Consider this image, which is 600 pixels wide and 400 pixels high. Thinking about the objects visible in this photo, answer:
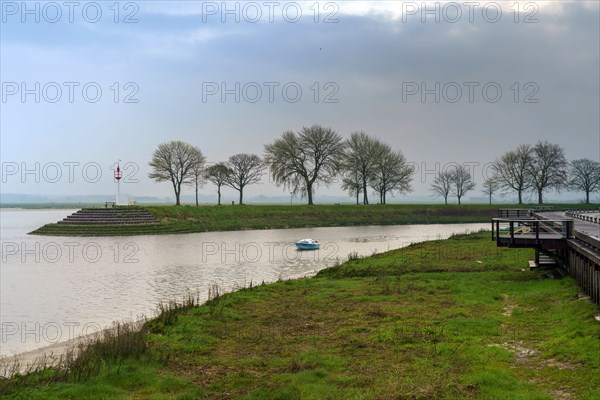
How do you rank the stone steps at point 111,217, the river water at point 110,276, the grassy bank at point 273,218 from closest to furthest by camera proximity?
the river water at point 110,276, the grassy bank at point 273,218, the stone steps at point 111,217

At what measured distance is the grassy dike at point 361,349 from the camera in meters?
9.72

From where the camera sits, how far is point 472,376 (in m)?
9.95

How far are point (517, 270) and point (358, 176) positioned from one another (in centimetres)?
8339

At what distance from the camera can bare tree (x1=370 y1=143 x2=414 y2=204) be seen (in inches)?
4269

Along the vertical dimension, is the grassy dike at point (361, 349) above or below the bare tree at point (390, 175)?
below

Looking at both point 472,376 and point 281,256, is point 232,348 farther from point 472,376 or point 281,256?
point 281,256

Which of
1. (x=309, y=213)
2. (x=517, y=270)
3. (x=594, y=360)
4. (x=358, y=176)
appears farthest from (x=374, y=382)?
(x=358, y=176)

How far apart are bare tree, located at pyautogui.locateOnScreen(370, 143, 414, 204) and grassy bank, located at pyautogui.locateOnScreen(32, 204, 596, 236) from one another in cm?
527

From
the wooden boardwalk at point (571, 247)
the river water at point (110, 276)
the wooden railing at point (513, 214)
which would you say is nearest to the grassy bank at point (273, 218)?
the river water at point (110, 276)

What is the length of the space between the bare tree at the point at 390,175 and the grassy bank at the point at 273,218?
207 inches

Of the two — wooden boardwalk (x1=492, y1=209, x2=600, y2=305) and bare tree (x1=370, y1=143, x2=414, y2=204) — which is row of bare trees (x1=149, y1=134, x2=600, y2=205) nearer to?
bare tree (x1=370, y1=143, x2=414, y2=204)

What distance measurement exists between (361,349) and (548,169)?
10753 centimetres

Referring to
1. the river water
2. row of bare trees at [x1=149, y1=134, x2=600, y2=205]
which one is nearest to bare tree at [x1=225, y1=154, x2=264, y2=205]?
row of bare trees at [x1=149, y1=134, x2=600, y2=205]

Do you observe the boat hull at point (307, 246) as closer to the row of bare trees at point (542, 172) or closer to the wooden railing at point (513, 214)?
the wooden railing at point (513, 214)
